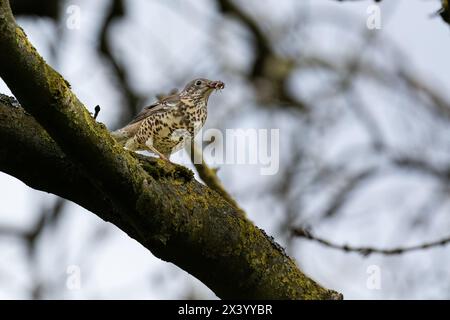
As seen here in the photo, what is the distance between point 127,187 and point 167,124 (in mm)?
3895

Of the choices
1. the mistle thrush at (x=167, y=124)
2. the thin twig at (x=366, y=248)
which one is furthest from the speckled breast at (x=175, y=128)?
the thin twig at (x=366, y=248)

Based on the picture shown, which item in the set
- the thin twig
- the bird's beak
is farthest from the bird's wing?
the thin twig

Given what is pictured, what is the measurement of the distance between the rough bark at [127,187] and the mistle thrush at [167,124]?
10.1 feet

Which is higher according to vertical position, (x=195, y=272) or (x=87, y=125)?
(x=87, y=125)

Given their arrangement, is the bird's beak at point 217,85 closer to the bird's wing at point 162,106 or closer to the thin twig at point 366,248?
the bird's wing at point 162,106

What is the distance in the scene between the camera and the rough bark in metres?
3.30

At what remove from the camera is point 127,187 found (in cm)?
367

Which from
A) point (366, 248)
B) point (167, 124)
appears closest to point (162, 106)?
point (167, 124)

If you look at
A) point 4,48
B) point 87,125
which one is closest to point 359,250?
point 87,125

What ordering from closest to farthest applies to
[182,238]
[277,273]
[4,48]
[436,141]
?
1. [4,48]
2. [182,238]
3. [277,273]
4. [436,141]

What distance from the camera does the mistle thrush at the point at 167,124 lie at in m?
7.43

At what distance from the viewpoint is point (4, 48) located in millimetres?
3117
